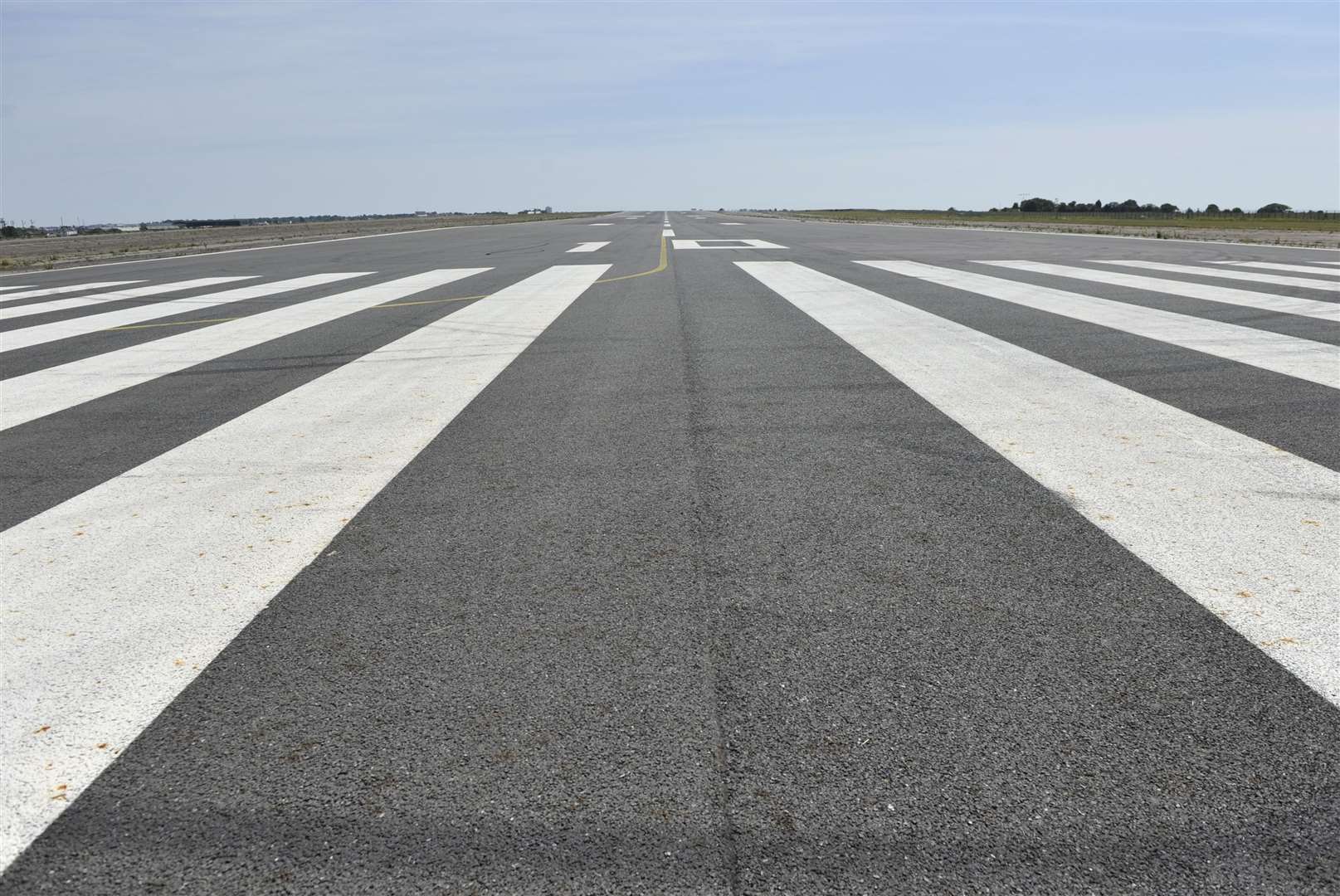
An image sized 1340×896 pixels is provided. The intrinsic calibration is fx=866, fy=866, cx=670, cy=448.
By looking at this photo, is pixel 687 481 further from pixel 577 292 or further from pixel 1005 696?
pixel 577 292

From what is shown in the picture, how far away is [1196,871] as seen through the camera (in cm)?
162

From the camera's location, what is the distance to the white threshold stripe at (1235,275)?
37.0 ft

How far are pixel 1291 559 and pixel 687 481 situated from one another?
7.17 feet

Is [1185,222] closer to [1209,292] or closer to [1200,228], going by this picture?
[1200,228]

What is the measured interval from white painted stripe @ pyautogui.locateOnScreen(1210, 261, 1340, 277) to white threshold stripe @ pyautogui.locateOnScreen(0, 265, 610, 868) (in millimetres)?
13448

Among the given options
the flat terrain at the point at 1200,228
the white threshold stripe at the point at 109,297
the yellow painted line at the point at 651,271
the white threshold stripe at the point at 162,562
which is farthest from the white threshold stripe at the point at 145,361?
the flat terrain at the point at 1200,228

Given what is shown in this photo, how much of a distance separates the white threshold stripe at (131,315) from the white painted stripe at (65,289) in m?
2.60

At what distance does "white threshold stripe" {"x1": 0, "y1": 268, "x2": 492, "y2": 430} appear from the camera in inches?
224

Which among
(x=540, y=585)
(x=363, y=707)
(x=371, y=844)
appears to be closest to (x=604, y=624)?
(x=540, y=585)

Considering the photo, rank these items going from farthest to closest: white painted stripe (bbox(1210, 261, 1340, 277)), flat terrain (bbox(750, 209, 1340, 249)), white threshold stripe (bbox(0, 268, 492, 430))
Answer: flat terrain (bbox(750, 209, 1340, 249)) < white painted stripe (bbox(1210, 261, 1340, 277)) < white threshold stripe (bbox(0, 268, 492, 430))

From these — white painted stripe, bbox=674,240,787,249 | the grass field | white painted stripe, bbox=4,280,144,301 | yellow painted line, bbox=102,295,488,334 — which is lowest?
yellow painted line, bbox=102,295,488,334

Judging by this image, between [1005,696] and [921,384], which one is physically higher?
[921,384]

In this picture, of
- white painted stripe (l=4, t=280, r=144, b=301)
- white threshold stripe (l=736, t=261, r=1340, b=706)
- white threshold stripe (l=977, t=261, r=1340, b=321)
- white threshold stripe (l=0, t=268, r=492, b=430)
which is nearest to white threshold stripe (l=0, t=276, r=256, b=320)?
white painted stripe (l=4, t=280, r=144, b=301)

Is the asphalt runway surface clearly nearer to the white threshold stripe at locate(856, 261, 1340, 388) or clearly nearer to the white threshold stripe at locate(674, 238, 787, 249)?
the white threshold stripe at locate(856, 261, 1340, 388)
